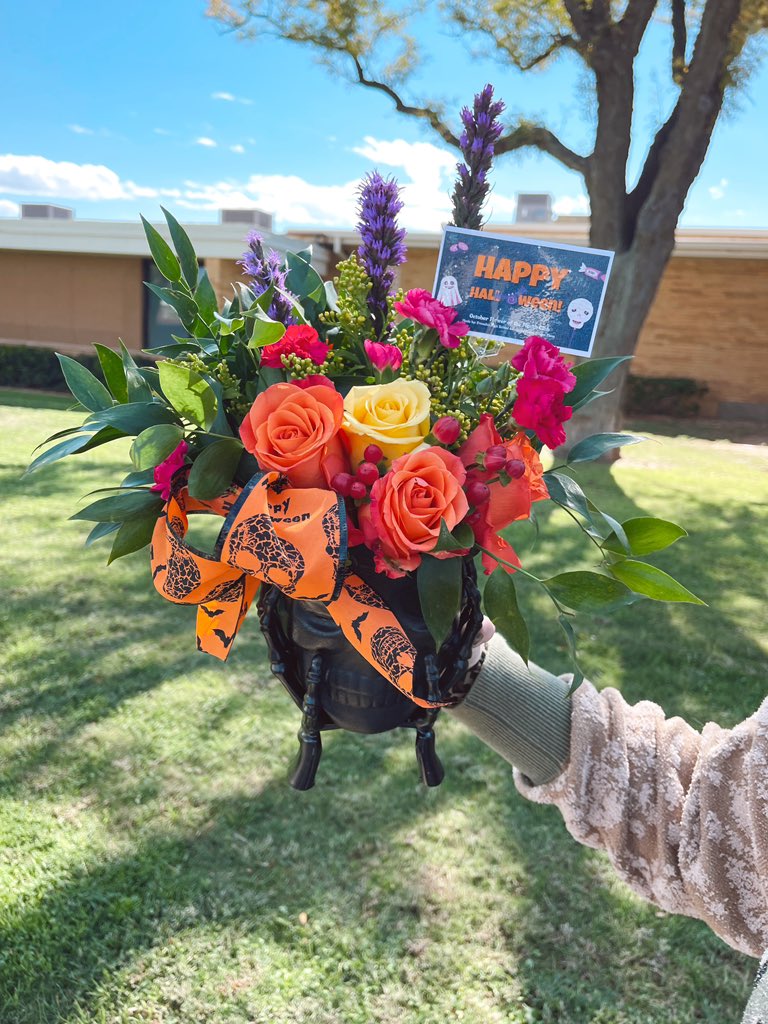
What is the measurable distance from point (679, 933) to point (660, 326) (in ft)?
44.9

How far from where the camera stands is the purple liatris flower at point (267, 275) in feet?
3.50

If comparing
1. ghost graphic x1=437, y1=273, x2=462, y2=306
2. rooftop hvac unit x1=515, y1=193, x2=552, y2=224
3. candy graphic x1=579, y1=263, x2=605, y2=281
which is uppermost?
rooftop hvac unit x1=515, y1=193, x2=552, y2=224

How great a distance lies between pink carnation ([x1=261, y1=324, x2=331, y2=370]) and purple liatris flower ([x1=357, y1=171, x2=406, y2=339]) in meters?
0.12

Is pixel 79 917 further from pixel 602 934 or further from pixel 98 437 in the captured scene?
pixel 98 437

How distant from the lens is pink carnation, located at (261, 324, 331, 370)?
37.6 inches

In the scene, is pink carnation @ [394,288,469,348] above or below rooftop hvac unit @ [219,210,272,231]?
above

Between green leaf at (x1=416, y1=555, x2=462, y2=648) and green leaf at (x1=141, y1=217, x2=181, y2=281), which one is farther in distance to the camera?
green leaf at (x1=141, y1=217, x2=181, y2=281)

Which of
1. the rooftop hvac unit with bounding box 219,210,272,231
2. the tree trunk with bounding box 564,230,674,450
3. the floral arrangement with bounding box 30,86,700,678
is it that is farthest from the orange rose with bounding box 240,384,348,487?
the rooftop hvac unit with bounding box 219,210,272,231

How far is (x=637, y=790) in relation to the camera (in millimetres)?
1331

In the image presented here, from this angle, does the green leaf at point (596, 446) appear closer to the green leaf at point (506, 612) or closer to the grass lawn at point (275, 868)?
the green leaf at point (506, 612)

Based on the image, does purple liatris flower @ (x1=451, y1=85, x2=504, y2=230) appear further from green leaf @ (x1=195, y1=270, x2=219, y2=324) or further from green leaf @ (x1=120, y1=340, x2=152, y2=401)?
green leaf @ (x1=120, y1=340, x2=152, y2=401)

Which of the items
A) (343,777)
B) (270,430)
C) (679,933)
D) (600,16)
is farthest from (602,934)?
(600,16)

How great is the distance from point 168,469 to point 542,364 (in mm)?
471

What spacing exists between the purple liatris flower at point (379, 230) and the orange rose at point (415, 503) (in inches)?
10.3
